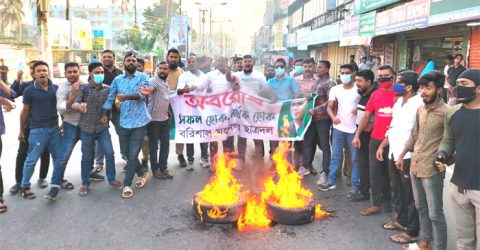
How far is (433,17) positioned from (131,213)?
381 inches

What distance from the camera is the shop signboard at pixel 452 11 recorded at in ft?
29.8

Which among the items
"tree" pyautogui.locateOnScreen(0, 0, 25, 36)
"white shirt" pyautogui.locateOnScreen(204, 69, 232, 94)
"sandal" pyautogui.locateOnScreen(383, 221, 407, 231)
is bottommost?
"sandal" pyautogui.locateOnScreen(383, 221, 407, 231)

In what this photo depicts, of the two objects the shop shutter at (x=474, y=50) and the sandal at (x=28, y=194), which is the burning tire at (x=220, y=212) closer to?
the sandal at (x=28, y=194)

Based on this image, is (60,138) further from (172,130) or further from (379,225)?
(379,225)

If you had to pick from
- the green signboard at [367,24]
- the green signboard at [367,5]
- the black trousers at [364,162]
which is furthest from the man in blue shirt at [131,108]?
the green signboard at [367,24]

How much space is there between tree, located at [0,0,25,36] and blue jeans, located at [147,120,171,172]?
54692mm

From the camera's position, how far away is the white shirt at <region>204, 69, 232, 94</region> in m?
7.05

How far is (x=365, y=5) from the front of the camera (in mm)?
17766

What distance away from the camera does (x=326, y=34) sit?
88.6 feet

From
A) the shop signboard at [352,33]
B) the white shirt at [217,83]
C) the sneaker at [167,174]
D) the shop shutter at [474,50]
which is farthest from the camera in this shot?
the shop signboard at [352,33]

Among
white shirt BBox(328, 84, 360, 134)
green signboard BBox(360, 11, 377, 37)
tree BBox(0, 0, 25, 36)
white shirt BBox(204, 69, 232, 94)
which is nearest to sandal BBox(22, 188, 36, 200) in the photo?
white shirt BBox(204, 69, 232, 94)

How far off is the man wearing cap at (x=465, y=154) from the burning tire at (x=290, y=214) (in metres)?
1.67

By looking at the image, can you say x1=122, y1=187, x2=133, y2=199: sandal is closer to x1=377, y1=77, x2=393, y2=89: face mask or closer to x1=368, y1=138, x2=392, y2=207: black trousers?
x1=368, y1=138, x2=392, y2=207: black trousers

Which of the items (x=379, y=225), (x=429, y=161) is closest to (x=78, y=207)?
(x=379, y=225)
